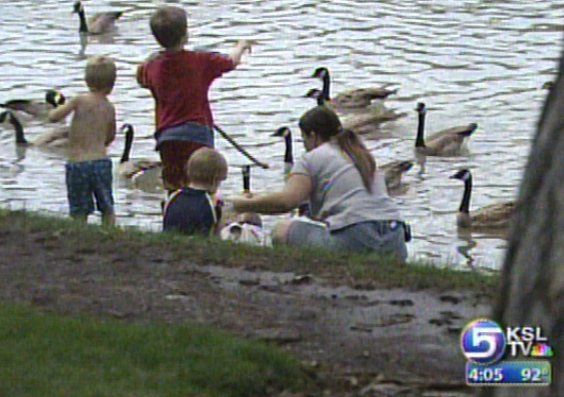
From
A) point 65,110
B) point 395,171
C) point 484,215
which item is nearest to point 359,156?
point 65,110

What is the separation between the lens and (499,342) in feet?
16.9

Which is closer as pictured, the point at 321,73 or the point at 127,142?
the point at 127,142

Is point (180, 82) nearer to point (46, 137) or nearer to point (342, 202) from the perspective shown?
point (342, 202)

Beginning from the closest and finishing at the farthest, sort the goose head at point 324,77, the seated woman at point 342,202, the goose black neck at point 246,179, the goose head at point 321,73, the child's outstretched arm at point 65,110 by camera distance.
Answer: the seated woman at point 342,202
the child's outstretched arm at point 65,110
the goose black neck at point 246,179
the goose head at point 324,77
the goose head at point 321,73

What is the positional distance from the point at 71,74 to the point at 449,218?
7785 mm

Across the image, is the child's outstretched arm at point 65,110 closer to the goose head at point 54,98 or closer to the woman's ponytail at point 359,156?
the woman's ponytail at point 359,156

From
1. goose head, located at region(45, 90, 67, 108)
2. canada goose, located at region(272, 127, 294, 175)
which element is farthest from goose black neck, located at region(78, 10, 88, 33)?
canada goose, located at region(272, 127, 294, 175)

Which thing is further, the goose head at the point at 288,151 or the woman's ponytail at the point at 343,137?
the goose head at the point at 288,151

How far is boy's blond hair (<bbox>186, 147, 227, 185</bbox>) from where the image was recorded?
10422 mm

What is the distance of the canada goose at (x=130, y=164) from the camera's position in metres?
16.7

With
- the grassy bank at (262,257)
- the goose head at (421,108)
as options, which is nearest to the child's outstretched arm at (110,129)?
the grassy bank at (262,257)

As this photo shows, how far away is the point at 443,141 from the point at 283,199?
313 inches

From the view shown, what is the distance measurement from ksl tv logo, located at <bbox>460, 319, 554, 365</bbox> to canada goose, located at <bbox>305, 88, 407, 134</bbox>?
12899 mm

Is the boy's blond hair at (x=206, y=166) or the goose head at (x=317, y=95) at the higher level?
the boy's blond hair at (x=206, y=166)
